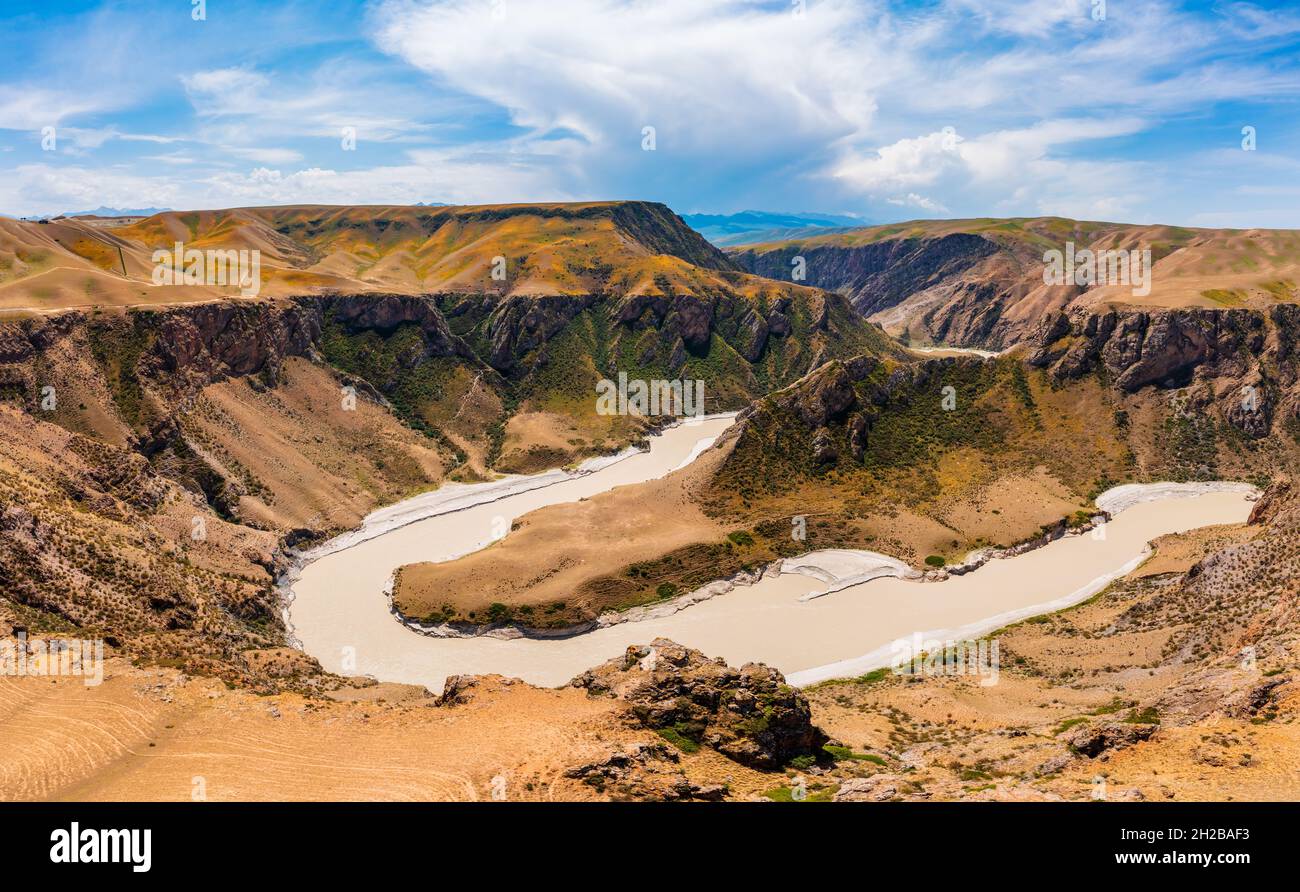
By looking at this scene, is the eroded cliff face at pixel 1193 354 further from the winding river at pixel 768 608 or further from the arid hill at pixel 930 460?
the winding river at pixel 768 608

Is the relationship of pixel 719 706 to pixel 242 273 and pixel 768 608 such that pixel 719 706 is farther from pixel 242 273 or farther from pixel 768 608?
pixel 242 273

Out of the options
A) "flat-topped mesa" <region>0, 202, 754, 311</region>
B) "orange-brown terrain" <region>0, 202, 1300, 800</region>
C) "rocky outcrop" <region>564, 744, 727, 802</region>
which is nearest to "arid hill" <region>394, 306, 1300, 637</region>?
"orange-brown terrain" <region>0, 202, 1300, 800</region>

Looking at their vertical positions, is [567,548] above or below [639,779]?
above

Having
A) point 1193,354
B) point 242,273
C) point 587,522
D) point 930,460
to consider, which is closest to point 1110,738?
point 587,522

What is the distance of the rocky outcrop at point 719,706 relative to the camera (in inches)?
1248

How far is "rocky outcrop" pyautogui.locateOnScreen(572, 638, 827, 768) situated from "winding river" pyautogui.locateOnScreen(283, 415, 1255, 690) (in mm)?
23154

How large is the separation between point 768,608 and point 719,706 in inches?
1413

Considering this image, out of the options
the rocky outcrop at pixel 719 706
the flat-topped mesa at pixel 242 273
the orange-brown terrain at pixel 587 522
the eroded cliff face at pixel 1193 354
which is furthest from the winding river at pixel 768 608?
the flat-topped mesa at pixel 242 273

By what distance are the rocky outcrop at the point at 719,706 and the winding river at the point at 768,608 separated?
76.0 ft

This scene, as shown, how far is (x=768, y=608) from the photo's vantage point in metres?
68.0

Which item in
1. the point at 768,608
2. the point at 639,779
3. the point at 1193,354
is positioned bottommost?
the point at 768,608

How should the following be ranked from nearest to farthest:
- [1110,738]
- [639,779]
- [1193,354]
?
[639,779]
[1110,738]
[1193,354]

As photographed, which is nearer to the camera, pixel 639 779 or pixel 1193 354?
pixel 639 779

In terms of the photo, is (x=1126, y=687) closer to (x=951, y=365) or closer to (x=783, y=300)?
(x=951, y=365)
